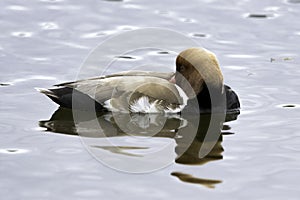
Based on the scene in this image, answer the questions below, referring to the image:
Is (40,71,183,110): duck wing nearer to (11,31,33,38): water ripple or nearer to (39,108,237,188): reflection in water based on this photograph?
(39,108,237,188): reflection in water

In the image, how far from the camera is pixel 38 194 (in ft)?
24.0

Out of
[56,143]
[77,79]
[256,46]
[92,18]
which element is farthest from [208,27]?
[56,143]

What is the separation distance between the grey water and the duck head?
0.62 meters

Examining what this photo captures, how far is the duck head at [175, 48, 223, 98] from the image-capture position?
9758mm

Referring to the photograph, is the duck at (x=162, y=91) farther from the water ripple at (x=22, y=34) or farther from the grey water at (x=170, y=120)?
the water ripple at (x=22, y=34)

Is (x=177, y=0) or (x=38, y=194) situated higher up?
Answer: (x=177, y=0)

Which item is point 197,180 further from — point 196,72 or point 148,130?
point 196,72

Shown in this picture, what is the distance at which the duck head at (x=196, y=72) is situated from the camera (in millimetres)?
9758

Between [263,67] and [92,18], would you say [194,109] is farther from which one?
[92,18]

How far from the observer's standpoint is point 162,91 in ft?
31.6

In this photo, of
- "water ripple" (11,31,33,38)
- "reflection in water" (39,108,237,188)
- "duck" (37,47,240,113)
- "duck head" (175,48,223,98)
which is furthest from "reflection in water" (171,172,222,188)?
"water ripple" (11,31,33,38)

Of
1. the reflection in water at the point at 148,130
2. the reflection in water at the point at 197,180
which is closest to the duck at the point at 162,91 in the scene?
the reflection in water at the point at 148,130

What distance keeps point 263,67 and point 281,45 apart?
38.3 inches

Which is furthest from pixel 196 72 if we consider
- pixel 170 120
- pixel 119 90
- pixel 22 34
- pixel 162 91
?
pixel 22 34
